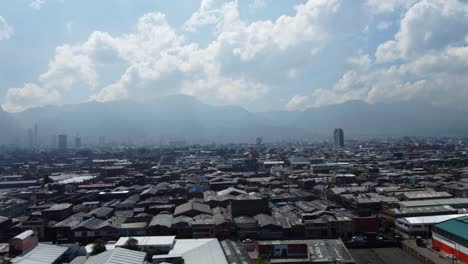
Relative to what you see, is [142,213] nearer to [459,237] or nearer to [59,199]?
[59,199]

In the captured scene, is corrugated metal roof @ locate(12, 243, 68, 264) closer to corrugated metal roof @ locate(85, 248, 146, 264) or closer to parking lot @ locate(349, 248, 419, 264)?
corrugated metal roof @ locate(85, 248, 146, 264)

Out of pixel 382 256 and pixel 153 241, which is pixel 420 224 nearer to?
pixel 382 256

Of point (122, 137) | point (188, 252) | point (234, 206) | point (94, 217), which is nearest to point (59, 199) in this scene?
point (94, 217)

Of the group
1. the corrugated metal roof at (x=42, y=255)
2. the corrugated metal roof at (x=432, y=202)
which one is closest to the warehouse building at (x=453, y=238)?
the corrugated metal roof at (x=432, y=202)

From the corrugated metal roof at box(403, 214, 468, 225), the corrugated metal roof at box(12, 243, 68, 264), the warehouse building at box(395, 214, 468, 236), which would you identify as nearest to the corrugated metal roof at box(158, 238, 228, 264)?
the corrugated metal roof at box(12, 243, 68, 264)

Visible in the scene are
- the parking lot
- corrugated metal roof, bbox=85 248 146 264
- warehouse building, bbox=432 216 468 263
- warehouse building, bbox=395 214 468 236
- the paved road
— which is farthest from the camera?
warehouse building, bbox=395 214 468 236

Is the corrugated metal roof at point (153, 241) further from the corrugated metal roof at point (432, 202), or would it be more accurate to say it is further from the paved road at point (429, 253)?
the corrugated metal roof at point (432, 202)
